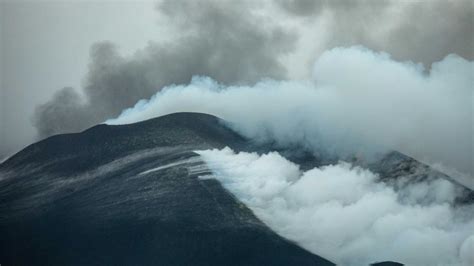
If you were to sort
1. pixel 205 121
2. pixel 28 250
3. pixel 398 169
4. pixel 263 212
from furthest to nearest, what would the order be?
pixel 205 121, pixel 398 169, pixel 263 212, pixel 28 250

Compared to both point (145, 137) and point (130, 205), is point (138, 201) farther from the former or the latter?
point (145, 137)

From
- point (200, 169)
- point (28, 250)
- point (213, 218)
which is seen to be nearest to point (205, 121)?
point (200, 169)

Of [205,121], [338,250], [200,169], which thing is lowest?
[338,250]

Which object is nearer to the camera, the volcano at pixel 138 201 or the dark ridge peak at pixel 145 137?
the volcano at pixel 138 201

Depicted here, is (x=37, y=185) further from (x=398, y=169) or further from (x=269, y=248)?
(x=398, y=169)

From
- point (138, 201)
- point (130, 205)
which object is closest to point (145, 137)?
point (138, 201)
